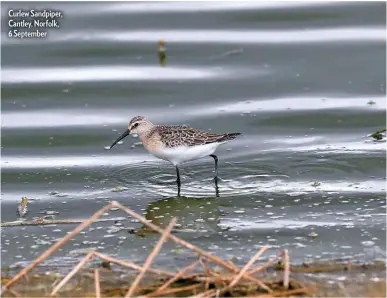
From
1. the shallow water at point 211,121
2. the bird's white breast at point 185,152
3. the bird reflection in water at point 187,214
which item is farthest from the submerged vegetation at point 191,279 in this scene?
the bird's white breast at point 185,152

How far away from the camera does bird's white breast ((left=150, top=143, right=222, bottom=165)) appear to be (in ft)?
30.1

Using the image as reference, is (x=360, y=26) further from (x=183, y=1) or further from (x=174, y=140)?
(x=174, y=140)

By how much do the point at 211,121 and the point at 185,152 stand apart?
1.65 metres

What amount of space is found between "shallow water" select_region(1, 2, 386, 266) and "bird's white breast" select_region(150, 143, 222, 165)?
263mm

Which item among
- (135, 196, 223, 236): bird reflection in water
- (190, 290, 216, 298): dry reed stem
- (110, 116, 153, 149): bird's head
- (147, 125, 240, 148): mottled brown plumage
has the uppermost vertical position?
(110, 116, 153, 149): bird's head

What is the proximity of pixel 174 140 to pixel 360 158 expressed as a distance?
6.61 ft

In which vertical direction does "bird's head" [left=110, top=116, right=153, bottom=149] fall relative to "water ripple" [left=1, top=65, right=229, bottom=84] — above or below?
below

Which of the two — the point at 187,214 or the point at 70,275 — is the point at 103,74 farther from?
the point at 70,275

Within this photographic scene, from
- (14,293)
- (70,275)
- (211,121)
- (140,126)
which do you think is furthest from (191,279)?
(211,121)

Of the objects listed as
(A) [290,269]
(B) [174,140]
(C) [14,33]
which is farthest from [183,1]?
(A) [290,269]

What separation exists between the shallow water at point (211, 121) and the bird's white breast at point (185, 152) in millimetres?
263

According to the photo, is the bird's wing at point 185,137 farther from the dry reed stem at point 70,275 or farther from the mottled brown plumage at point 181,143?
the dry reed stem at point 70,275

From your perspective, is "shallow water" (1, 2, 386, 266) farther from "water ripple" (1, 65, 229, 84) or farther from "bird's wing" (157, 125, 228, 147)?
"bird's wing" (157, 125, 228, 147)

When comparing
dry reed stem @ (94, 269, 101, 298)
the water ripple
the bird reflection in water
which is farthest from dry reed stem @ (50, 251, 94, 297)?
the water ripple
